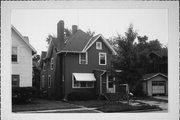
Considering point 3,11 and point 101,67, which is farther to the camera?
point 101,67

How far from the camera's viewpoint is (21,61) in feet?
40.8

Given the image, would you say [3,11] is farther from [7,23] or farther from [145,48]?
[145,48]

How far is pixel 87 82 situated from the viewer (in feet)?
49.9

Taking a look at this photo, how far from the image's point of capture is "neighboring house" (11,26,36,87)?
1227cm

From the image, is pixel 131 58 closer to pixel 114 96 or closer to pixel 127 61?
pixel 127 61

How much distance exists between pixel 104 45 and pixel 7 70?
796 centimetres

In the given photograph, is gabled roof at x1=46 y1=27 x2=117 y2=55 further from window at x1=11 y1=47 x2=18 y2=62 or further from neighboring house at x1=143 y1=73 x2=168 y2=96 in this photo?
neighboring house at x1=143 y1=73 x2=168 y2=96

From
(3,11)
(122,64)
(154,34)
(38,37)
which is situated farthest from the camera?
(122,64)

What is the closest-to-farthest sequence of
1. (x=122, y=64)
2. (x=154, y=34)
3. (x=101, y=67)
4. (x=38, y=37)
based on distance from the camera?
1. (x=154, y=34)
2. (x=38, y=37)
3. (x=122, y=64)
4. (x=101, y=67)

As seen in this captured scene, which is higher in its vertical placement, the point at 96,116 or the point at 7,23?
the point at 7,23

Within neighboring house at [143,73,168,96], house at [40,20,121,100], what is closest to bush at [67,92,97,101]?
house at [40,20,121,100]

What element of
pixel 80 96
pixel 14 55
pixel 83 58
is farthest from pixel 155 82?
pixel 14 55

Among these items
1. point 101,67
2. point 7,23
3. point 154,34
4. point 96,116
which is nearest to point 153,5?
point 154,34

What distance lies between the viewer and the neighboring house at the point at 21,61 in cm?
1227
